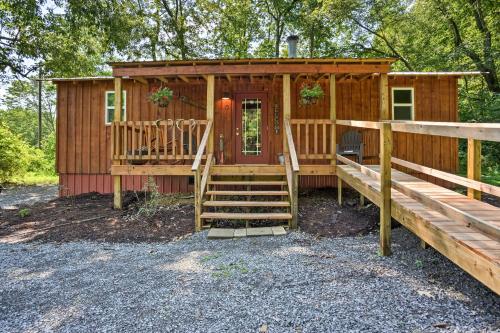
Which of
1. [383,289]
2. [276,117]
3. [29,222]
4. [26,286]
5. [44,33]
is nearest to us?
[383,289]

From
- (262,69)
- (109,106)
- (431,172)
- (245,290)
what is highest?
(262,69)

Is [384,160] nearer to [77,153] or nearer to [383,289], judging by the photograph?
[383,289]

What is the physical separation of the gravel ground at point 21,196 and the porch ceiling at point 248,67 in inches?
187

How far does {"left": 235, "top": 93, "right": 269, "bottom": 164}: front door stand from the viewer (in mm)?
8414

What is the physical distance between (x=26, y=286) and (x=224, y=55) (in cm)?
1604

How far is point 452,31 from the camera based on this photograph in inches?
575

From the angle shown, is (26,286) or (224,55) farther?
(224,55)

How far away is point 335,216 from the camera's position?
19.0 feet

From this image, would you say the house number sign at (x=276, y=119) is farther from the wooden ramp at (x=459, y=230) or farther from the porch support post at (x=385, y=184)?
the porch support post at (x=385, y=184)

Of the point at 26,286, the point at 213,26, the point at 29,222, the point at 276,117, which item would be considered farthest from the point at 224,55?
the point at 26,286

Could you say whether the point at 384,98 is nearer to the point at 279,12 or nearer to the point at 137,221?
the point at 137,221

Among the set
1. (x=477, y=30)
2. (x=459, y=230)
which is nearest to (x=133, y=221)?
(x=459, y=230)


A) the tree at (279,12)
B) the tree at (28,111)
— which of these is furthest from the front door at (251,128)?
the tree at (28,111)

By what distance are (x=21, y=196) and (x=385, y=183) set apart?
10.7m
